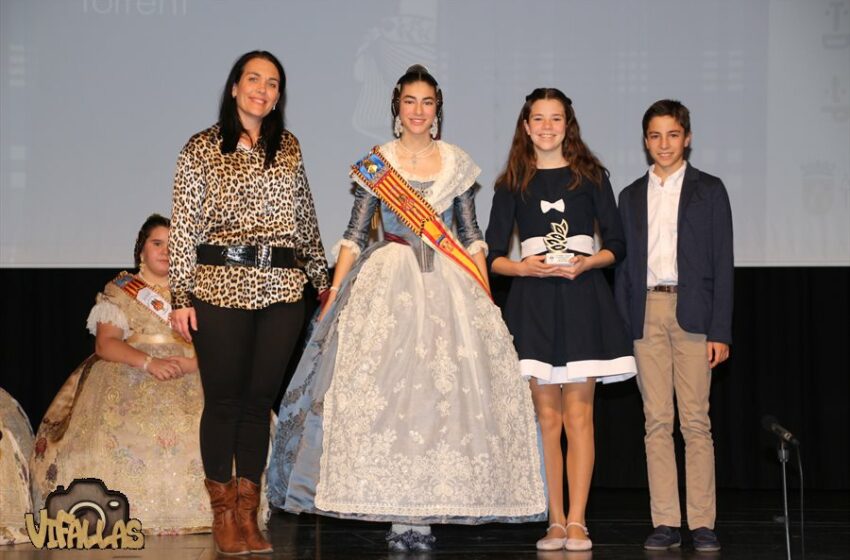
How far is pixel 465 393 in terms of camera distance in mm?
3438

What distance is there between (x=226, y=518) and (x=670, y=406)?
154cm

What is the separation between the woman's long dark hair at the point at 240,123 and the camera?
3445mm

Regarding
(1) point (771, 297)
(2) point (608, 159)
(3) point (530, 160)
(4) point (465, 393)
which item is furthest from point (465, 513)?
(1) point (771, 297)

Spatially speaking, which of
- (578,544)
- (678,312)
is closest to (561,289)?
(678,312)

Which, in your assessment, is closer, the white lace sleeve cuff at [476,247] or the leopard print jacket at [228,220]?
the leopard print jacket at [228,220]

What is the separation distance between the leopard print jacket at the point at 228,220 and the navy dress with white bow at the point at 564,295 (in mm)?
768

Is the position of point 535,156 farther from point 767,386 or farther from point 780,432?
point 767,386

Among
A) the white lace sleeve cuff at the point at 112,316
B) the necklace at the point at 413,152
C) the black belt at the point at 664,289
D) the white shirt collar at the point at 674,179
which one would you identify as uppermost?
the necklace at the point at 413,152

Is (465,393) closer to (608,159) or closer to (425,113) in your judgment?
(425,113)

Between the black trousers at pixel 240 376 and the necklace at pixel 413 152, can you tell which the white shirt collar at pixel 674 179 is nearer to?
the necklace at pixel 413 152

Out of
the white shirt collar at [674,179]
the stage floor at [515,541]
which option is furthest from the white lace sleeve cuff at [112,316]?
the white shirt collar at [674,179]

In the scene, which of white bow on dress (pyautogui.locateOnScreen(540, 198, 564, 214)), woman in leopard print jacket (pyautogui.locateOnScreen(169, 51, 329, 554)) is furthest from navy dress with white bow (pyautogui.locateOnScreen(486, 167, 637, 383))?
woman in leopard print jacket (pyautogui.locateOnScreen(169, 51, 329, 554))

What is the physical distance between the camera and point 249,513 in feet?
11.2

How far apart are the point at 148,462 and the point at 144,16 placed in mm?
2489
